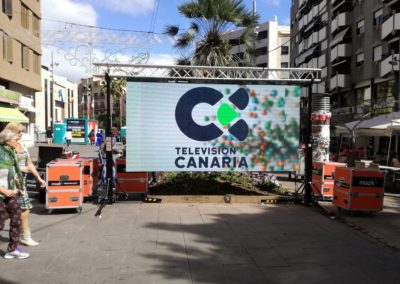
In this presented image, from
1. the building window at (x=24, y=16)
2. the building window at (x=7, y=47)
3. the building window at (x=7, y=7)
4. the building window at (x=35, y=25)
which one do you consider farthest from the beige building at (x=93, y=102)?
the building window at (x=7, y=7)

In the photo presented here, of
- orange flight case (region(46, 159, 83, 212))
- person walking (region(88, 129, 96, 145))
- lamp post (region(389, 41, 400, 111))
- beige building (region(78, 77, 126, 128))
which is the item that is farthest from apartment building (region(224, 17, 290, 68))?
orange flight case (region(46, 159, 83, 212))

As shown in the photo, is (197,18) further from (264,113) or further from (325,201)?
(325,201)

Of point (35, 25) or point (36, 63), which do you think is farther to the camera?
point (36, 63)

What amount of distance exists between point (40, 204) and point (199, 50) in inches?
357

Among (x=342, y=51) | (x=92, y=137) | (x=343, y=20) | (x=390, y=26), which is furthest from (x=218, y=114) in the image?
(x=92, y=137)

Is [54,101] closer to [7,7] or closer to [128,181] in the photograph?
[7,7]

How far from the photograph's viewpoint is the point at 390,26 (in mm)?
28516

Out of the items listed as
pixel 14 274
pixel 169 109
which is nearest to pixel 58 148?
pixel 169 109

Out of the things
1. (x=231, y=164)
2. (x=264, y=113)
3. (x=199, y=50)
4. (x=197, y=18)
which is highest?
(x=197, y=18)

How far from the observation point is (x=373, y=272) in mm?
5465

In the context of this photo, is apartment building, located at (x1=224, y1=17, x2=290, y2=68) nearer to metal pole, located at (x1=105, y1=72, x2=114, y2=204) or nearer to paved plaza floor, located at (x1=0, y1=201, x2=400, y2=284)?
metal pole, located at (x1=105, y1=72, x2=114, y2=204)

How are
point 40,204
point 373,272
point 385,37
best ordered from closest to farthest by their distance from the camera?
point 373,272 < point 40,204 < point 385,37

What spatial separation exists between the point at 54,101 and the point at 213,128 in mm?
58110

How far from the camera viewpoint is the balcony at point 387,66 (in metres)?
27.4
